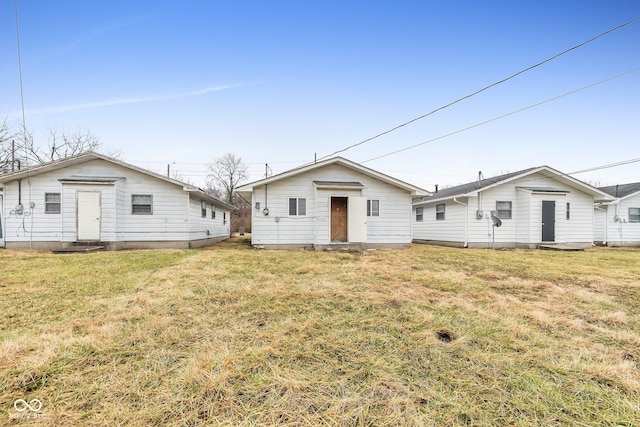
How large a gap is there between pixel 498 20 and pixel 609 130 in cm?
979

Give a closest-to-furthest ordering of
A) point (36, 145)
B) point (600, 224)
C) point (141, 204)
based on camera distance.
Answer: point (141, 204) → point (600, 224) → point (36, 145)

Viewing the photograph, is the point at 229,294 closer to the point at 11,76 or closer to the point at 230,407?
the point at 230,407

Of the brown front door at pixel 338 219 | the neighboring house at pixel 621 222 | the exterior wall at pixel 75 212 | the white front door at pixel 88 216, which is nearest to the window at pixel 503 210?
the neighboring house at pixel 621 222

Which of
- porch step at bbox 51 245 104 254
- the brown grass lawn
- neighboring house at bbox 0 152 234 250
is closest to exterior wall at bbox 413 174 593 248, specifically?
the brown grass lawn

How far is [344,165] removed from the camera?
12484mm

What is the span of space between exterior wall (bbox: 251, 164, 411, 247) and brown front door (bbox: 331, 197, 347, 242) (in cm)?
169

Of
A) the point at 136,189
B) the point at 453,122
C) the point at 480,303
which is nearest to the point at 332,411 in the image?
the point at 480,303

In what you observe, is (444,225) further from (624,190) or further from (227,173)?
(227,173)

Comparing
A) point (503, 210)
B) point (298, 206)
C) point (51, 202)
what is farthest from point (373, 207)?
point (51, 202)

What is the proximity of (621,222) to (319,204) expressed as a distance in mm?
18457

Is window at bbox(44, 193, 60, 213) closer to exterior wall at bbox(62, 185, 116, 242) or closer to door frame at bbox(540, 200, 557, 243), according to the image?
exterior wall at bbox(62, 185, 116, 242)

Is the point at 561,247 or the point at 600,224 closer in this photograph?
the point at 561,247

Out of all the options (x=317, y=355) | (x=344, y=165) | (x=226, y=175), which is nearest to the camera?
(x=317, y=355)

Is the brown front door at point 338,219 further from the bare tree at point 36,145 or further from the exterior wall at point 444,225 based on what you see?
the bare tree at point 36,145
